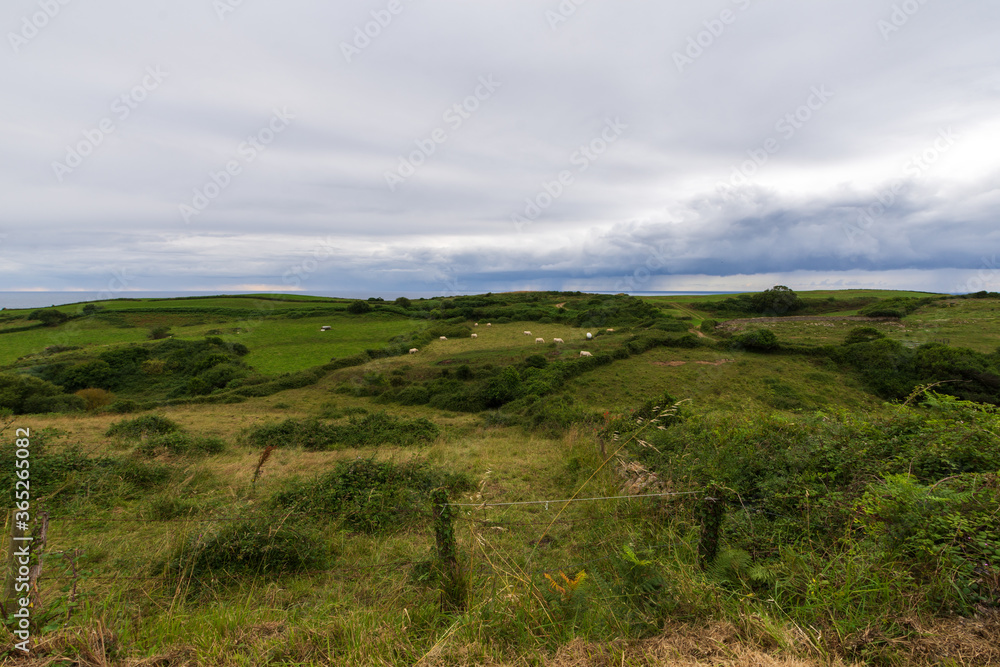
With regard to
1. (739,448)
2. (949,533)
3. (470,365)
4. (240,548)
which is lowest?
(470,365)

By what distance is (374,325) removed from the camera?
50.2m

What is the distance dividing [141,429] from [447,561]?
15.0m

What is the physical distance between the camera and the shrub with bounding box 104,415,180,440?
12.8m

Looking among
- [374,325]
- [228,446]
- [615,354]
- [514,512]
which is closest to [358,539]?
[514,512]

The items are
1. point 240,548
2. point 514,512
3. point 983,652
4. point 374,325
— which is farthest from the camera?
point 374,325

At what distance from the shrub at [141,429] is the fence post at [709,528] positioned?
50.5 ft

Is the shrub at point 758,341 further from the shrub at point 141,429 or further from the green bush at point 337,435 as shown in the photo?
the shrub at point 141,429

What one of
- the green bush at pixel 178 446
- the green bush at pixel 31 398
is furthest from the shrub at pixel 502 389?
the green bush at pixel 31 398

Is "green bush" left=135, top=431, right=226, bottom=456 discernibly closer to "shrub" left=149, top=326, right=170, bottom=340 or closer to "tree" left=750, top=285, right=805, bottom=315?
"shrub" left=149, top=326, right=170, bottom=340

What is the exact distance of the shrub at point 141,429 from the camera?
12.8 metres

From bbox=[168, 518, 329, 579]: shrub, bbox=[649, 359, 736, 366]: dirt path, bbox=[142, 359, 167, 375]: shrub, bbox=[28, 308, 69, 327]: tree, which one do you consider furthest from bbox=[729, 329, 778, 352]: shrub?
bbox=[28, 308, 69, 327]: tree

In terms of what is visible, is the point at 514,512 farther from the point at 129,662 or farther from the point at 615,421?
the point at 615,421

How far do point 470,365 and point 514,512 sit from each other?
856 inches

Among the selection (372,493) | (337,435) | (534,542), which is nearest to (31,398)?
(337,435)
